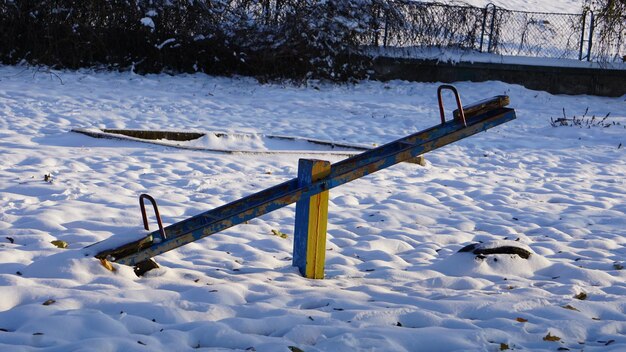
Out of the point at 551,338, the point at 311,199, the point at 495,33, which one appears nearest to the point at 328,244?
the point at 311,199

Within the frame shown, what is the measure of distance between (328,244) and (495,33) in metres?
13.3

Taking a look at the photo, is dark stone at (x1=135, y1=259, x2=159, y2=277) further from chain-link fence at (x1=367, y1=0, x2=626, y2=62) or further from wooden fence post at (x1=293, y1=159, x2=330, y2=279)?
chain-link fence at (x1=367, y1=0, x2=626, y2=62)

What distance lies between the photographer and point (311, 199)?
4598 millimetres

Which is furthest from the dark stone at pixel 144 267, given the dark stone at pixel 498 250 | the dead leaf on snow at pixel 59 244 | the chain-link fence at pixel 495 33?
the chain-link fence at pixel 495 33

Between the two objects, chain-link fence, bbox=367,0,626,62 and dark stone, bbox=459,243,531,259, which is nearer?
dark stone, bbox=459,243,531,259

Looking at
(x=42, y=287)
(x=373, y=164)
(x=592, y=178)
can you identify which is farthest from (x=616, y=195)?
(x=42, y=287)

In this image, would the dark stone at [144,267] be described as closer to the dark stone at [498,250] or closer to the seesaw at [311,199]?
the seesaw at [311,199]

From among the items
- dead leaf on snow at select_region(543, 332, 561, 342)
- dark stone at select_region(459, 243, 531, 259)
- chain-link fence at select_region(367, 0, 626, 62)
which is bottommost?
dark stone at select_region(459, 243, 531, 259)

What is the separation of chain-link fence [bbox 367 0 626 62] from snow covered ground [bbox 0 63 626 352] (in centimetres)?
538

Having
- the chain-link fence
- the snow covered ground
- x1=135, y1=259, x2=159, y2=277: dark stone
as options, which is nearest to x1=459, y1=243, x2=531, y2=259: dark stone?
the snow covered ground

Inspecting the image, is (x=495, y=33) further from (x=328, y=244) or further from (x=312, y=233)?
(x=312, y=233)

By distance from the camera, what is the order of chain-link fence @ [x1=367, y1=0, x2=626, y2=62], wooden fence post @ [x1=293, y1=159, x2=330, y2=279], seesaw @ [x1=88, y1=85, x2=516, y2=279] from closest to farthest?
seesaw @ [x1=88, y1=85, x2=516, y2=279]
wooden fence post @ [x1=293, y1=159, x2=330, y2=279]
chain-link fence @ [x1=367, y1=0, x2=626, y2=62]

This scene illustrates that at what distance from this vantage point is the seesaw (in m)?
4.28

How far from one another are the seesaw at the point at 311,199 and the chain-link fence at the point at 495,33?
1259 centimetres
